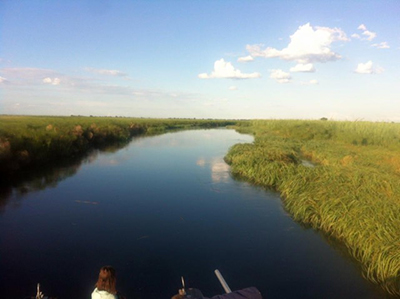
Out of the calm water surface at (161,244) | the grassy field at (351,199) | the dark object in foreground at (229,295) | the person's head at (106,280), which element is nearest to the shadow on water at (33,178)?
the calm water surface at (161,244)

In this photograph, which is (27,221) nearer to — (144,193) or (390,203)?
(144,193)

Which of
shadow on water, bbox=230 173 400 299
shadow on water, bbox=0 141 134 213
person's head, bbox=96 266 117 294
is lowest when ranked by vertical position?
shadow on water, bbox=230 173 400 299

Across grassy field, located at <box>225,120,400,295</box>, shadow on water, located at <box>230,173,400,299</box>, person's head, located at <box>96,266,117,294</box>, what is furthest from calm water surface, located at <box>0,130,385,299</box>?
person's head, located at <box>96,266,117,294</box>

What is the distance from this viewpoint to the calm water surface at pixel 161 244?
6.23 meters

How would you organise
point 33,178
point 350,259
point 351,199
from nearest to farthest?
point 350,259 → point 351,199 → point 33,178

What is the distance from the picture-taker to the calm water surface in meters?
6.23

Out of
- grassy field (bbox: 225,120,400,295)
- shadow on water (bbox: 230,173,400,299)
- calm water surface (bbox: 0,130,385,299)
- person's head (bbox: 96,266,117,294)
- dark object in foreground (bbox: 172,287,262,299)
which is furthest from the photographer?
grassy field (bbox: 225,120,400,295)

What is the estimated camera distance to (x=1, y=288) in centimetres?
580

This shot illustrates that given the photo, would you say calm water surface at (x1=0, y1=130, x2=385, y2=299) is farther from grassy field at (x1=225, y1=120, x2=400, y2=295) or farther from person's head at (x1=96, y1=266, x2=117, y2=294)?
person's head at (x1=96, y1=266, x2=117, y2=294)

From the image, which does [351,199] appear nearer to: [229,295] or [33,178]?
[229,295]

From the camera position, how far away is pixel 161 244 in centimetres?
800

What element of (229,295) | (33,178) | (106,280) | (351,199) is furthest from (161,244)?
(33,178)

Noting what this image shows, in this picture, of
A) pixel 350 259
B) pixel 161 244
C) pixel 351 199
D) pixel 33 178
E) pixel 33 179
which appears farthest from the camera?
pixel 33 178

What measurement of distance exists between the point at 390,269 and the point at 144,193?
9462mm
